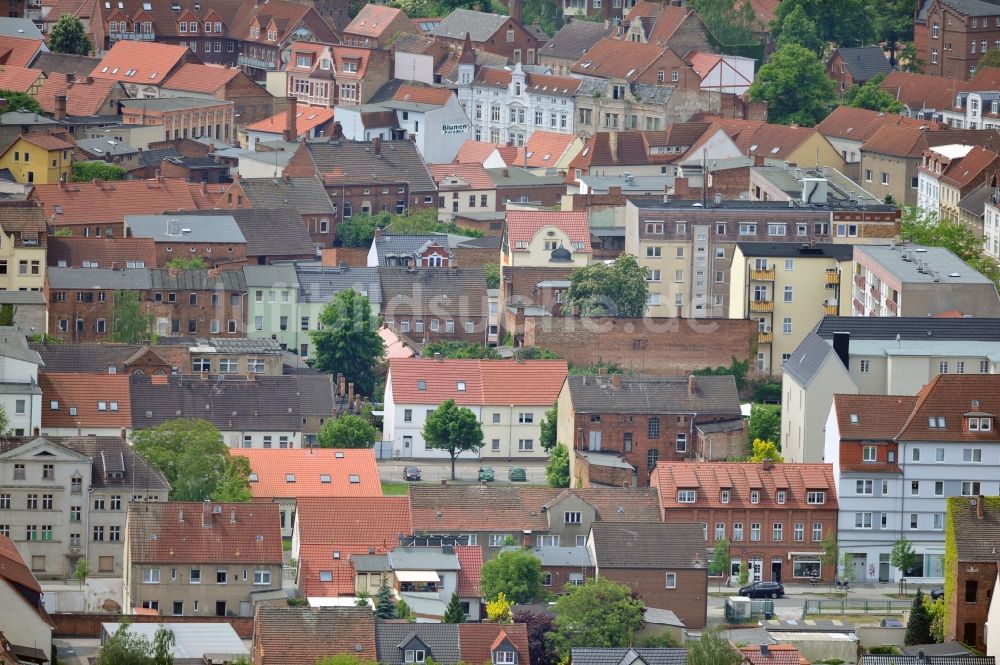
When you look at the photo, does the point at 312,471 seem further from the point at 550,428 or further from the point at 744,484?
the point at 744,484

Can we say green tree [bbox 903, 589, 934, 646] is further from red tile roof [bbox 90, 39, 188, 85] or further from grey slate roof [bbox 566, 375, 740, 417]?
red tile roof [bbox 90, 39, 188, 85]

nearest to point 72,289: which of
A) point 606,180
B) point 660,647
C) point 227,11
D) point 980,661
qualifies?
point 606,180

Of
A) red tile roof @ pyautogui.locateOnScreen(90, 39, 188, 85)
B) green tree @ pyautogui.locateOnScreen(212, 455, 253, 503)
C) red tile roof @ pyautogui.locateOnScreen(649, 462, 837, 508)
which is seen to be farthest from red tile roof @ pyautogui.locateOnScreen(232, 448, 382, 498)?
red tile roof @ pyautogui.locateOnScreen(90, 39, 188, 85)

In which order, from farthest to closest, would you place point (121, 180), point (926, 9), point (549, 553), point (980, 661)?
1. point (926, 9)
2. point (121, 180)
3. point (549, 553)
4. point (980, 661)

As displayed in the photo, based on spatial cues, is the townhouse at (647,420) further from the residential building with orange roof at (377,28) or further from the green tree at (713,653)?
the residential building with orange roof at (377,28)

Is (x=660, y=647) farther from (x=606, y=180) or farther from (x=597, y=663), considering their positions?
(x=606, y=180)
